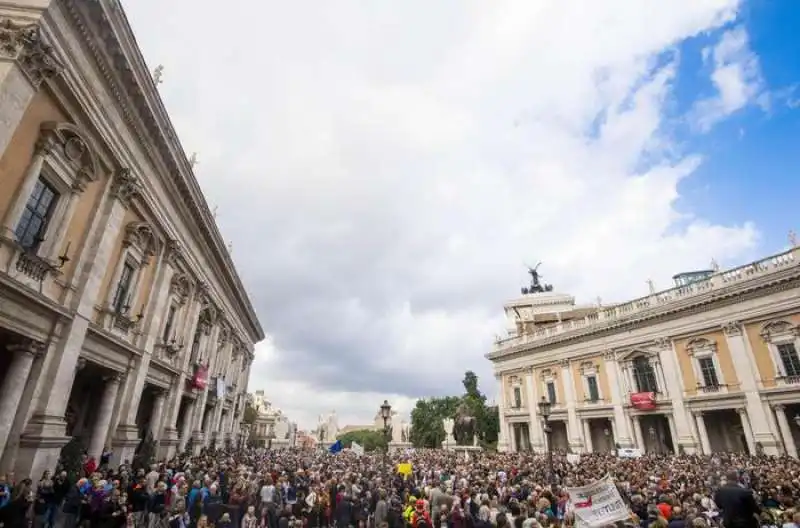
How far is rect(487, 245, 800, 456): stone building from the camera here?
2561cm

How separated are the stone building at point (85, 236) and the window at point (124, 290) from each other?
48 millimetres

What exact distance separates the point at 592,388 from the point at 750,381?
11.7 m

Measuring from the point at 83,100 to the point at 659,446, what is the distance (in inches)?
1566

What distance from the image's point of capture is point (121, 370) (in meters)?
15.2

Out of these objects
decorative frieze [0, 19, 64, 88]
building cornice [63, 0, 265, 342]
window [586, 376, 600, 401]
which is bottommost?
window [586, 376, 600, 401]

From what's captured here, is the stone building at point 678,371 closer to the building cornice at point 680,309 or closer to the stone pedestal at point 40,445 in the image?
the building cornice at point 680,309

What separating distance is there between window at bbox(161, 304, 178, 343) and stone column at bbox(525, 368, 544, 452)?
108 ft

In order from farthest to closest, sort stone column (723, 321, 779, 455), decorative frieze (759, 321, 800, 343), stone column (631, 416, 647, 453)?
stone column (631, 416, 647, 453)
decorative frieze (759, 321, 800, 343)
stone column (723, 321, 779, 455)

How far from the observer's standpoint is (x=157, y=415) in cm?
1908

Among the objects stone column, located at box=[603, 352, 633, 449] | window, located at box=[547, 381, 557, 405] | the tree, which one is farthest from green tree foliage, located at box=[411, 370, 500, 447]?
stone column, located at box=[603, 352, 633, 449]

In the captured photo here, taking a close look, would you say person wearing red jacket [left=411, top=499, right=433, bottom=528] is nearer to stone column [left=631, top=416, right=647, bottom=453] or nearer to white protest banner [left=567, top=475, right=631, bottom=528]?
white protest banner [left=567, top=475, right=631, bottom=528]

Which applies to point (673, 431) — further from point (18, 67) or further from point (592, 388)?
point (18, 67)

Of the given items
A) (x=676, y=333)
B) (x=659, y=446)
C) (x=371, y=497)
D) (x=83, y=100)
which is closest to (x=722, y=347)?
(x=676, y=333)

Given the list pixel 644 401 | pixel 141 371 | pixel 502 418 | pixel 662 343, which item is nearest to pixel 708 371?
pixel 662 343
